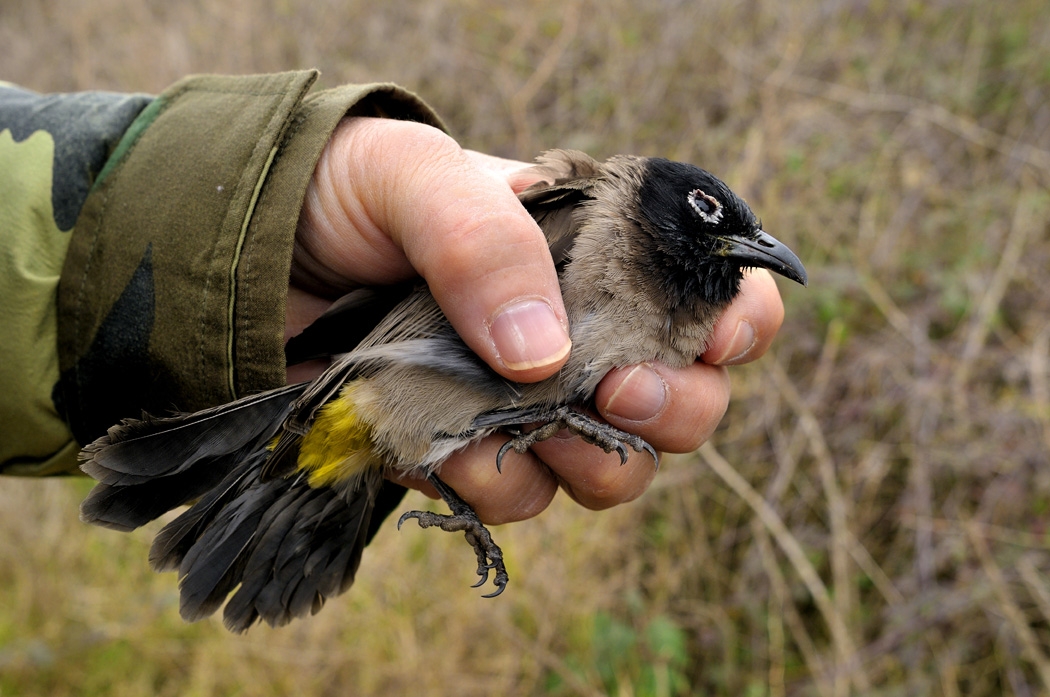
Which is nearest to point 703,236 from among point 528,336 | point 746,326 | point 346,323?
point 746,326

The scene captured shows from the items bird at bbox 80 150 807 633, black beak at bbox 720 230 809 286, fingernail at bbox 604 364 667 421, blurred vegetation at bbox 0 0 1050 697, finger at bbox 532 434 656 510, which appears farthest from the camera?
blurred vegetation at bbox 0 0 1050 697

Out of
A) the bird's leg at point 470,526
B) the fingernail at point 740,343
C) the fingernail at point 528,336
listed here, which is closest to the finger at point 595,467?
the bird's leg at point 470,526

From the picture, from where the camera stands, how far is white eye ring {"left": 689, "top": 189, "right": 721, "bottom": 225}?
2805 millimetres

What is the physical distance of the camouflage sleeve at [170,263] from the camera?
2.43 m

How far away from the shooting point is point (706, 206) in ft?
9.26

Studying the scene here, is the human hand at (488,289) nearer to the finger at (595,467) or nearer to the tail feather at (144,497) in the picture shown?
the finger at (595,467)

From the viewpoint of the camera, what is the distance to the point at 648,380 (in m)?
2.73

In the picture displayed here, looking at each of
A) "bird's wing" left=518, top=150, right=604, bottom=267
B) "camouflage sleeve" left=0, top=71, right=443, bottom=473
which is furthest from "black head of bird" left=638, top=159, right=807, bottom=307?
"camouflage sleeve" left=0, top=71, right=443, bottom=473

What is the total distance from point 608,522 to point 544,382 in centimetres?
241

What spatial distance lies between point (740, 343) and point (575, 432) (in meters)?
0.71

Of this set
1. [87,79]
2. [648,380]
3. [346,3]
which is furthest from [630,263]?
[87,79]

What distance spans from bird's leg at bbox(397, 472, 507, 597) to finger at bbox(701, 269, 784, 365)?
3.55ft

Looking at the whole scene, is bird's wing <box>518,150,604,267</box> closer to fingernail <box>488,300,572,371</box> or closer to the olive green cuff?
fingernail <box>488,300,572,371</box>

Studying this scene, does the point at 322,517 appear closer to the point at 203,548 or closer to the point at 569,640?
the point at 203,548
